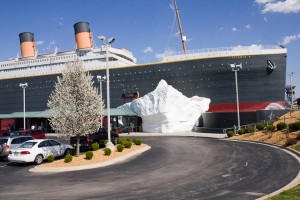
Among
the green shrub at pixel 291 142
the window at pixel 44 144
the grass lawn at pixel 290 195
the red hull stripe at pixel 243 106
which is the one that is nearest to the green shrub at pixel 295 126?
the green shrub at pixel 291 142

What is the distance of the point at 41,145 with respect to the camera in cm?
1967

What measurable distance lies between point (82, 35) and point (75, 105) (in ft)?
141

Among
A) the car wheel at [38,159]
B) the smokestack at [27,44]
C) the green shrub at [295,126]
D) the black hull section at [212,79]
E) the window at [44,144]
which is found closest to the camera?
the car wheel at [38,159]

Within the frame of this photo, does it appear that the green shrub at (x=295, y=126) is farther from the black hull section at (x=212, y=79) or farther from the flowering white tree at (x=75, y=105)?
the black hull section at (x=212, y=79)

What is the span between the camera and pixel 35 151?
746 inches

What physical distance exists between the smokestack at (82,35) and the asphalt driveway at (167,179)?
43.7m

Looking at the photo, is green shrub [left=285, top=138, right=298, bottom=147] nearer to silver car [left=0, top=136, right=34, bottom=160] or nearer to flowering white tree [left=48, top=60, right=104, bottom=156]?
flowering white tree [left=48, top=60, right=104, bottom=156]

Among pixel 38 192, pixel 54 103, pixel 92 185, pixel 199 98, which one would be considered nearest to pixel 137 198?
pixel 92 185

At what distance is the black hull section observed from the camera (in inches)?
1738

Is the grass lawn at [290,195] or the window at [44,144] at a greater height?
the window at [44,144]

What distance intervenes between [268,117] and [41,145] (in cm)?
2427

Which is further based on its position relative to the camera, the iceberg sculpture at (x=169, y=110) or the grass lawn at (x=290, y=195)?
the iceberg sculpture at (x=169, y=110)

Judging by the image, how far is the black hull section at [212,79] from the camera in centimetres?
4416

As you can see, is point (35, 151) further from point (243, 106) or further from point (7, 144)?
point (243, 106)
